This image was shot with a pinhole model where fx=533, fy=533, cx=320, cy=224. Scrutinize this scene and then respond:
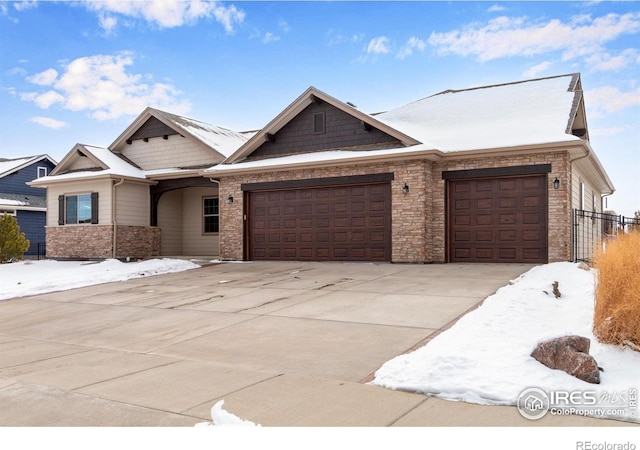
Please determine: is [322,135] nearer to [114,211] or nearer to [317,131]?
[317,131]

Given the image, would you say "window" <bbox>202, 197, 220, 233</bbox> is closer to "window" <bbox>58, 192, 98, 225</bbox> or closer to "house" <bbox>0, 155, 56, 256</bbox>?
"window" <bbox>58, 192, 98, 225</bbox>

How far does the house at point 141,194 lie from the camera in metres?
19.9

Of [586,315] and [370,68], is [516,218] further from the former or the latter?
[370,68]

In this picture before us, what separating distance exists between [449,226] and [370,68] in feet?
27.8

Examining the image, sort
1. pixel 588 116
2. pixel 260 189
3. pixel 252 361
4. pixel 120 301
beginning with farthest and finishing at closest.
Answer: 1. pixel 588 116
2. pixel 260 189
3. pixel 120 301
4. pixel 252 361

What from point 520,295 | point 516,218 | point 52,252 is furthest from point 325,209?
point 52,252

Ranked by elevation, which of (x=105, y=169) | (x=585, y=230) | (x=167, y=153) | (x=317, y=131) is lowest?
(x=585, y=230)

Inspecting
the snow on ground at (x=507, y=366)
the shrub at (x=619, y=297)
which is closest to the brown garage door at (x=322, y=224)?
the snow on ground at (x=507, y=366)

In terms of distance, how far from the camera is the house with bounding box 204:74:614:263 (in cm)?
1422

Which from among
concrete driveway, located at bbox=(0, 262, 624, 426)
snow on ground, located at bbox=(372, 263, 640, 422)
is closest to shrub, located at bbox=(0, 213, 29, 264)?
concrete driveway, located at bbox=(0, 262, 624, 426)

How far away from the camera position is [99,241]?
19797 millimetres

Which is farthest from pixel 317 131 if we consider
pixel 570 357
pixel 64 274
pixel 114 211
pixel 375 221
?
pixel 570 357

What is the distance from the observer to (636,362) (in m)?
5.07

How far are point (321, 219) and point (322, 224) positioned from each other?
0.16 metres
